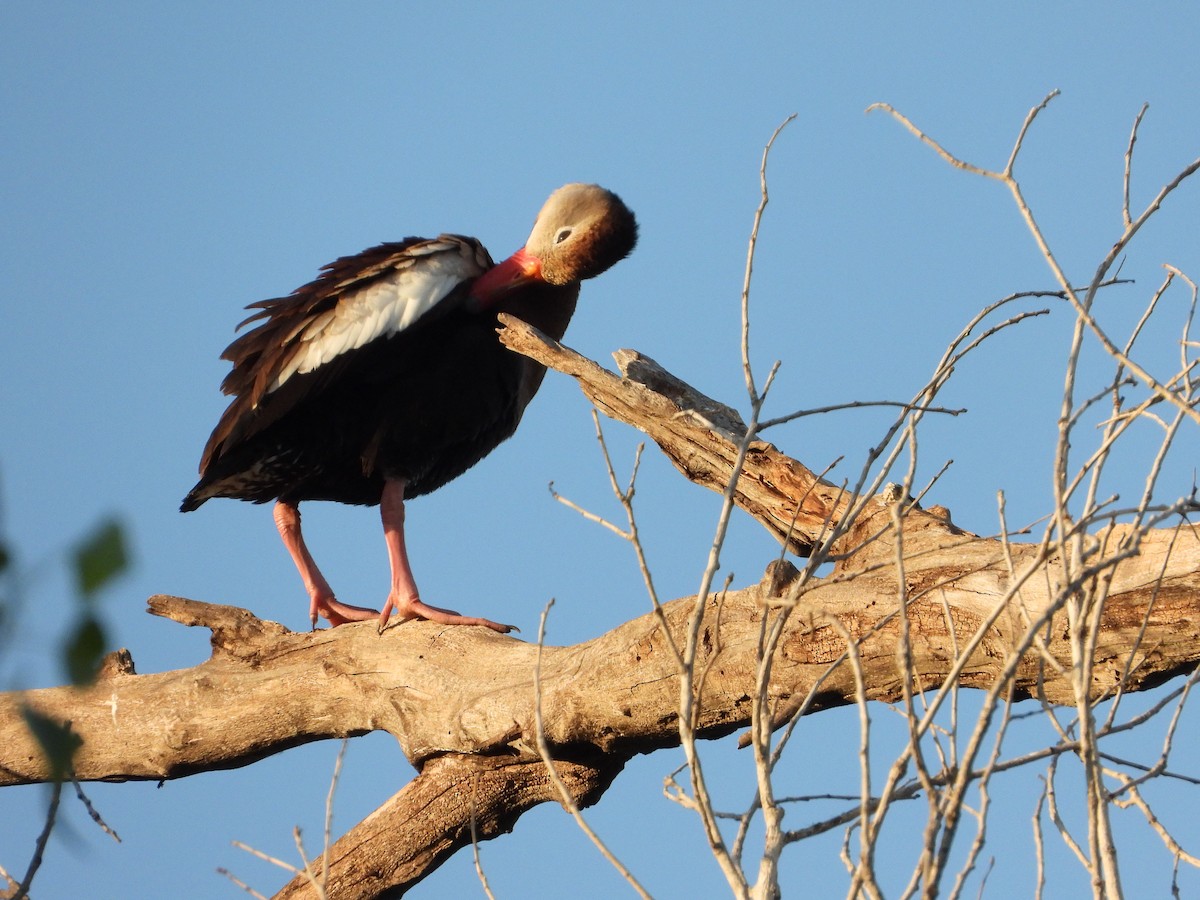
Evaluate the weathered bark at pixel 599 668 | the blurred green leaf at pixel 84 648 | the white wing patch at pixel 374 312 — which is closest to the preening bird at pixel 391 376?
the white wing patch at pixel 374 312

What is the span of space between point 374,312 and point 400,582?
0.97 meters

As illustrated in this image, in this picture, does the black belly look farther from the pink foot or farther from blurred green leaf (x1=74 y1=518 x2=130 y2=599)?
blurred green leaf (x1=74 y1=518 x2=130 y2=599)

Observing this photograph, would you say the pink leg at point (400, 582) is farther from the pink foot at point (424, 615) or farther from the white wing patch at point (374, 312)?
the white wing patch at point (374, 312)

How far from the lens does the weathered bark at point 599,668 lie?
2.92 meters

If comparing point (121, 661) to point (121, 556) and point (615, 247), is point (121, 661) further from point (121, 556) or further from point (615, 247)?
point (121, 556)

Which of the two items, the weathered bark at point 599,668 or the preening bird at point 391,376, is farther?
the preening bird at point 391,376

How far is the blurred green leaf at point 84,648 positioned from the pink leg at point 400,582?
3245mm

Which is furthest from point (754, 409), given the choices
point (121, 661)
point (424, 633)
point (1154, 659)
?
point (121, 661)

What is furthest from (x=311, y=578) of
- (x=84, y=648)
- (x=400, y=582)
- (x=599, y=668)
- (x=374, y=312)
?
(x=84, y=648)

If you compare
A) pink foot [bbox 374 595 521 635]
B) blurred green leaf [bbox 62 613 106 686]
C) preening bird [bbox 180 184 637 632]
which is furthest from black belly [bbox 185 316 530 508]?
blurred green leaf [bbox 62 613 106 686]

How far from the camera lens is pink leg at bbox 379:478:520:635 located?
14.2 ft

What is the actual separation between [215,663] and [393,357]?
4.10 ft

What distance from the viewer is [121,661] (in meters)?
4.67

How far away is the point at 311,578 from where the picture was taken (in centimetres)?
524
